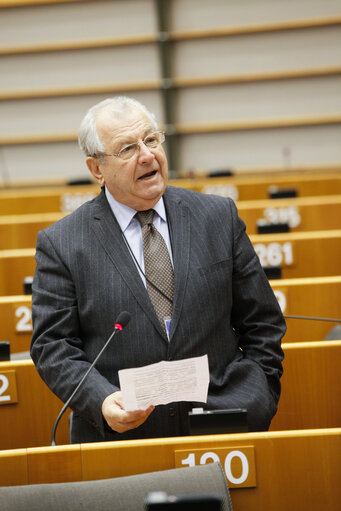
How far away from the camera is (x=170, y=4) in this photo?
664 centimetres

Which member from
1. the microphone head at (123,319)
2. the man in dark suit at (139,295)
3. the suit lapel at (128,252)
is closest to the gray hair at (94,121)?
the man in dark suit at (139,295)

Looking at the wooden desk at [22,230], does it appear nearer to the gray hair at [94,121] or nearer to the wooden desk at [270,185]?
the wooden desk at [270,185]

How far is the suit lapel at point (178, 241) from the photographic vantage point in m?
1.90

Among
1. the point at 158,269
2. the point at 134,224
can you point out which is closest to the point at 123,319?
the point at 158,269

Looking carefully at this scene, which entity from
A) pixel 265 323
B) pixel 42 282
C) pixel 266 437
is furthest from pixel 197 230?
pixel 266 437

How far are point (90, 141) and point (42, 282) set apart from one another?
1.51 feet

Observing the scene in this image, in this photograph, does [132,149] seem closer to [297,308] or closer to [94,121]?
[94,121]

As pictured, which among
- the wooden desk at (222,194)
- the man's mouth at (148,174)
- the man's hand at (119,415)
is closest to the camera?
the man's hand at (119,415)

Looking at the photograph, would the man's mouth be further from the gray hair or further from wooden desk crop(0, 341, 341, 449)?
wooden desk crop(0, 341, 341, 449)

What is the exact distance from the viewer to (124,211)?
2041 mm

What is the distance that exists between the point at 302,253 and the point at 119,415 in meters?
1.96

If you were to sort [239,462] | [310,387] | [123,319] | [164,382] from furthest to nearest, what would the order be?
[310,387]
[123,319]
[164,382]
[239,462]

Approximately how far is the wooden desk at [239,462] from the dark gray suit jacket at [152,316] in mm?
270

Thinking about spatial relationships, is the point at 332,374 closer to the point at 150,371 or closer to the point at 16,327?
the point at 150,371
